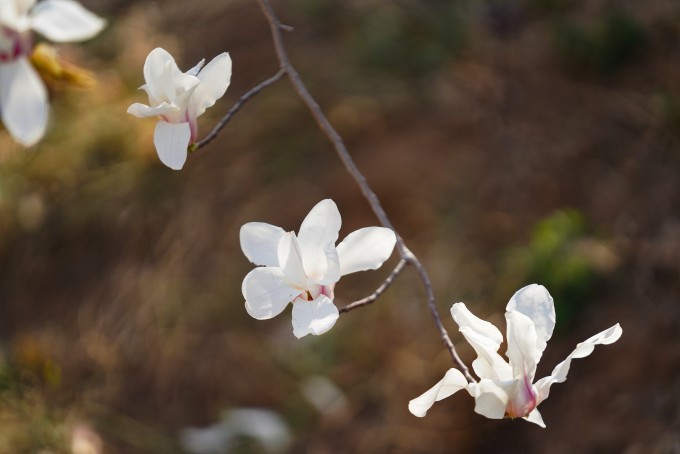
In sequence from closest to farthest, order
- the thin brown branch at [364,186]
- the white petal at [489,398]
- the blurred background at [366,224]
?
the white petal at [489,398], the thin brown branch at [364,186], the blurred background at [366,224]

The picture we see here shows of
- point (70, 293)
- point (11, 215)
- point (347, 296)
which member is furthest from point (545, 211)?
point (11, 215)

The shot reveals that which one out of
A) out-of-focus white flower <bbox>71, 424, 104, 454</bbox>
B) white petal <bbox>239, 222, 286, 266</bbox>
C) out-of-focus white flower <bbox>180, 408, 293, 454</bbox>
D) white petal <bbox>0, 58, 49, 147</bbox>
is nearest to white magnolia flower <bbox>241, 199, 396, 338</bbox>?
A: white petal <bbox>239, 222, 286, 266</bbox>

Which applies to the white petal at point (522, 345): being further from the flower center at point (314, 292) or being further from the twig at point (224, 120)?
the twig at point (224, 120)

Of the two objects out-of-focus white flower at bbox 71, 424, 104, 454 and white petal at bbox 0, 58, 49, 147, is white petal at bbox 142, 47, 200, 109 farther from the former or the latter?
out-of-focus white flower at bbox 71, 424, 104, 454

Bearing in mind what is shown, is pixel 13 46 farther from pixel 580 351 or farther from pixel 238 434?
pixel 238 434

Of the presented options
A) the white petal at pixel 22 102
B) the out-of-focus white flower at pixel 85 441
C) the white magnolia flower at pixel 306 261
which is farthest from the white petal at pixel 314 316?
the out-of-focus white flower at pixel 85 441

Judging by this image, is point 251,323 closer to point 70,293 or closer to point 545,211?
point 70,293
